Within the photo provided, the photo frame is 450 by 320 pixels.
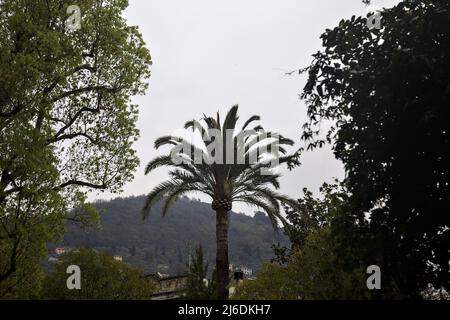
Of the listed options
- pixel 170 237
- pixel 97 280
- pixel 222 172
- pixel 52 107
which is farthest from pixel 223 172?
pixel 170 237

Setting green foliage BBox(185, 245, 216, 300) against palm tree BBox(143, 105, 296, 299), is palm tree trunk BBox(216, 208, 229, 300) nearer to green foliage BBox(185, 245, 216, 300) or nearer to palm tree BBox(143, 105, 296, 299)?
palm tree BBox(143, 105, 296, 299)

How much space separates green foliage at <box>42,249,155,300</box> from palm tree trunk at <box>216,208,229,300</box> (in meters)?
17.4

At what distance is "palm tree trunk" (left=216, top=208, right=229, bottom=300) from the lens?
1727cm

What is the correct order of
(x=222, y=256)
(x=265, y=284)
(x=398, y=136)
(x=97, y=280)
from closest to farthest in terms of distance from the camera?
(x=398, y=136), (x=265, y=284), (x=222, y=256), (x=97, y=280)

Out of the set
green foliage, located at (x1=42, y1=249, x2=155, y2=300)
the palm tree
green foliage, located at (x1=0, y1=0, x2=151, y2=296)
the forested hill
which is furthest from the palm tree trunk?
the forested hill

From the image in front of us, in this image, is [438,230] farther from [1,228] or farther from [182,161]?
[182,161]

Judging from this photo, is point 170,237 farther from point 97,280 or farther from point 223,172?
point 223,172

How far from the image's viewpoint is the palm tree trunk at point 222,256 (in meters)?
17.3

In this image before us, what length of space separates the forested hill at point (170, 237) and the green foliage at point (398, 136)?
102669mm

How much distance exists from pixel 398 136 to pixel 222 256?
34.1ft

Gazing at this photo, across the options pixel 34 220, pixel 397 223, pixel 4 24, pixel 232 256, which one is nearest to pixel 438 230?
pixel 397 223

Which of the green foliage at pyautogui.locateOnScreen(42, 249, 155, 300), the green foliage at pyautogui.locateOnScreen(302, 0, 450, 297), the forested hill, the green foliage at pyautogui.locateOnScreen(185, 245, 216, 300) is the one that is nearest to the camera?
the green foliage at pyautogui.locateOnScreen(302, 0, 450, 297)

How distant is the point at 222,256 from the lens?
17.7 metres

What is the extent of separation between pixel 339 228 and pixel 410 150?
84.4 inches
